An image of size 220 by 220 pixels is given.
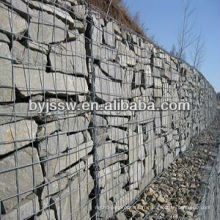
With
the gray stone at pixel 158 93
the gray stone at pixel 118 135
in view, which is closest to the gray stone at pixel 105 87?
the gray stone at pixel 118 135

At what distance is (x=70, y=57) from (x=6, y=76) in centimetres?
81

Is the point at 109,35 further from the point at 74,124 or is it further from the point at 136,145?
the point at 136,145

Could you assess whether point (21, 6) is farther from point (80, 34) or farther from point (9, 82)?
point (80, 34)

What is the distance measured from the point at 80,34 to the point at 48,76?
0.71m

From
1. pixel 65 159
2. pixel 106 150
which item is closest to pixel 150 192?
pixel 106 150

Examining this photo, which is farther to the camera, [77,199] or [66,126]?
[77,199]

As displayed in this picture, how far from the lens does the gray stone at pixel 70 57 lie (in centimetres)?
249

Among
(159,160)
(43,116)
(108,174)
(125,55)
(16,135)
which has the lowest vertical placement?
(159,160)

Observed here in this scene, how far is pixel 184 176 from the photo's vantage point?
535cm

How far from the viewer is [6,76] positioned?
199cm

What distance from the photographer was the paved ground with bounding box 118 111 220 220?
11.9ft

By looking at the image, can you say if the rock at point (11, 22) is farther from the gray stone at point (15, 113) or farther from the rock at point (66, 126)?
the rock at point (66, 126)

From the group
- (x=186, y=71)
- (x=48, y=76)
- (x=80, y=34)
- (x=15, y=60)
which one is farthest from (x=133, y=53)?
(x=186, y=71)

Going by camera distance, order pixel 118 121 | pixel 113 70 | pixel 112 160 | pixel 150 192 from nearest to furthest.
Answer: pixel 112 160, pixel 113 70, pixel 118 121, pixel 150 192
